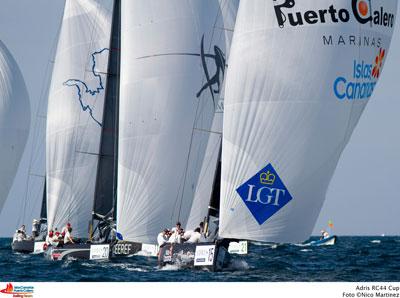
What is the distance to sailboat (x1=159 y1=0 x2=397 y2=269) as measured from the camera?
81.4 ft

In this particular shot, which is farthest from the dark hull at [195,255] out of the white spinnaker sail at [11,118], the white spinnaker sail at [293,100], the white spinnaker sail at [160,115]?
the white spinnaker sail at [11,118]

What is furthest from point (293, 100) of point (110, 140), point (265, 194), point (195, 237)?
point (110, 140)

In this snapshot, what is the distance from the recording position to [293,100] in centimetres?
2489

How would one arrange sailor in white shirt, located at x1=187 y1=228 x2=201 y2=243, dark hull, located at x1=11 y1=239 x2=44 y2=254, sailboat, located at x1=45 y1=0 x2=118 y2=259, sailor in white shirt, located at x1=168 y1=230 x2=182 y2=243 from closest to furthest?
sailor in white shirt, located at x1=187 y1=228 x2=201 y2=243 < sailor in white shirt, located at x1=168 y1=230 x2=182 y2=243 < sailboat, located at x1=45 y1=0 x2=118 y2=259 < dark hull, located at x1=11 y1=239 x2=44 y2=254

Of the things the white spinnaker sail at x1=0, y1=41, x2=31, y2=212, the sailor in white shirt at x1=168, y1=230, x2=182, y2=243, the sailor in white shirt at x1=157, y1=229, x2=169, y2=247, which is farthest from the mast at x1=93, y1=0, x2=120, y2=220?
the sailor in white shirt at x1=168, y1=230, x2=182, y2=243

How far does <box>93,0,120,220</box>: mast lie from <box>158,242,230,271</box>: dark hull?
1126 cm

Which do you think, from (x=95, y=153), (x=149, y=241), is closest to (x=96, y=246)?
(x=149, y=241)

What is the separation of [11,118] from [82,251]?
1396 cm
